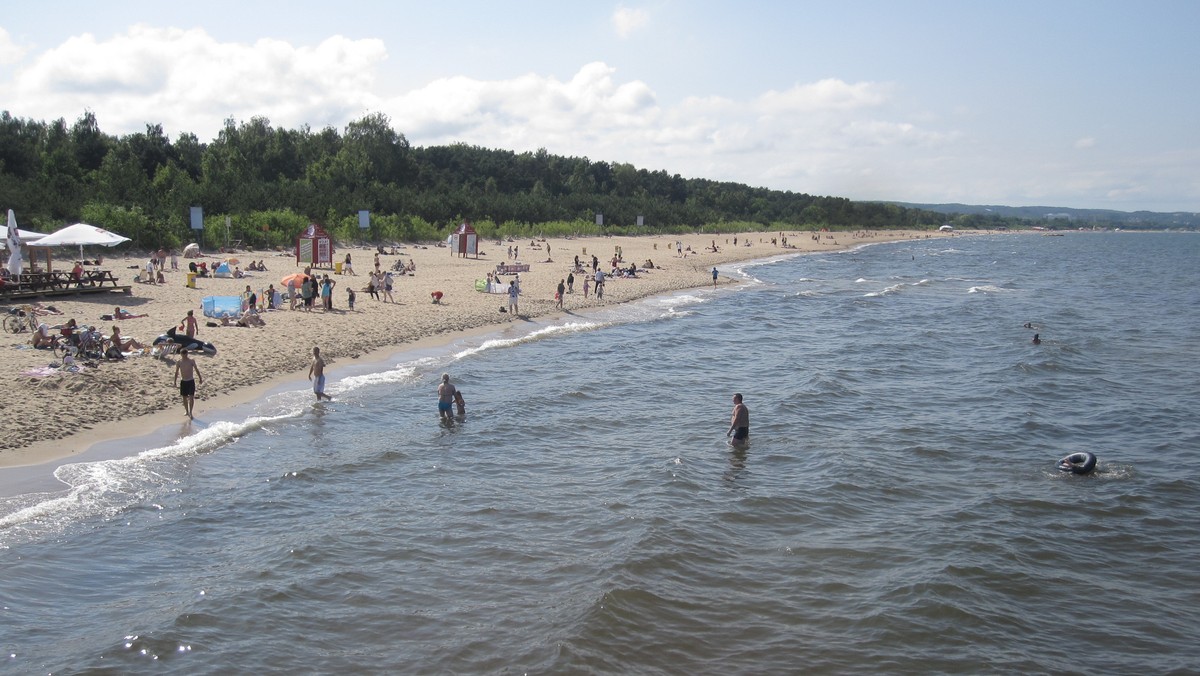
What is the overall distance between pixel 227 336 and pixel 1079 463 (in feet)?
66.6

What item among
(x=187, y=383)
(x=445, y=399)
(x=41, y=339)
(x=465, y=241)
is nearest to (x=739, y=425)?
(x=445, y=399)

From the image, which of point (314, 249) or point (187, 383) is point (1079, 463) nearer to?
point (187, 383)

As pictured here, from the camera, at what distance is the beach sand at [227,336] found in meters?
15.3

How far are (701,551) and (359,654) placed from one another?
4986 millimetres

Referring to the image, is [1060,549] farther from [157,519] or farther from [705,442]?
[157,519]

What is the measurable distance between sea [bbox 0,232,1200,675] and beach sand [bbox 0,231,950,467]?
1.09 metres

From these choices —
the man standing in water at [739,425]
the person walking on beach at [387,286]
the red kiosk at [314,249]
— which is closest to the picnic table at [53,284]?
the person walking on beach at [387,286]

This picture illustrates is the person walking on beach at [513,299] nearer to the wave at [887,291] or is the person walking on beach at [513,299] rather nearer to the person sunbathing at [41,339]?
the person sunbathing at [41,339]

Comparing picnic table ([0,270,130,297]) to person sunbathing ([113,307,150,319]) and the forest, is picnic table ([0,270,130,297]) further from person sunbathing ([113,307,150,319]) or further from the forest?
the forest

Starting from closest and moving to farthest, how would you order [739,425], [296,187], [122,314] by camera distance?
1. [739,425]
2. [122,314]
3. [296,187]

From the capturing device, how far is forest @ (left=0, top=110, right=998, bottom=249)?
142 ft

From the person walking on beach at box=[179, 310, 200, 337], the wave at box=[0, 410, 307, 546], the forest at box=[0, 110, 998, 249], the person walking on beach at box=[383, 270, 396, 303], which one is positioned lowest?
the wave at box=[0, 410, 307, 546]

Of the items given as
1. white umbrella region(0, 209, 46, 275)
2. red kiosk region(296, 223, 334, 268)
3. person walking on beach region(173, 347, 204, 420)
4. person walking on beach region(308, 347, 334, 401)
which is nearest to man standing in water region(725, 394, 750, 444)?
person walking on beach region(308, 347, 334, 401)

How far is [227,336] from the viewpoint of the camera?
22688 mm
